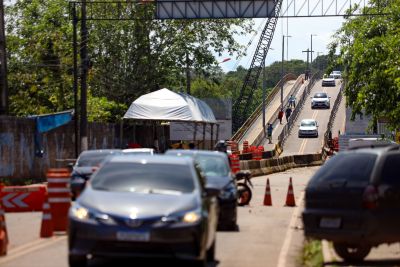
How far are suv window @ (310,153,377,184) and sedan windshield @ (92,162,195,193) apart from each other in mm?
2303

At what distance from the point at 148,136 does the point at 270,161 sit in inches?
364

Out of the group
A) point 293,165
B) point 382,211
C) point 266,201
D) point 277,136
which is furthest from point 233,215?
point 277,136

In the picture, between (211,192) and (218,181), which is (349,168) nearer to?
(211,192)

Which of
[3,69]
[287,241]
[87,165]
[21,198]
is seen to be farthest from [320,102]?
[287,241]

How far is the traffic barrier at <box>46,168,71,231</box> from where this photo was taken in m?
17.2

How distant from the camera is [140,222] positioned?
11.4m

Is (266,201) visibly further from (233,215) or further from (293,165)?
(293,165)

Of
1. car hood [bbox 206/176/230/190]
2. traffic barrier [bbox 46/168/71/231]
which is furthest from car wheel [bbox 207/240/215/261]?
car hood [bbox 206/176/230/190]

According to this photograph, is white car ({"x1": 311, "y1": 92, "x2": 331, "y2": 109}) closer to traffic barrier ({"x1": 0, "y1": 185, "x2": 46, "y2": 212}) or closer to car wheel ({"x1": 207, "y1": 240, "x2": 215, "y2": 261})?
traffic barrier ({"x1": 0, "y1": 185, "x2": 46, "y2": 212})

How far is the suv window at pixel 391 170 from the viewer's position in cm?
1372

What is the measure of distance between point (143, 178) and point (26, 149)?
26.4 metres

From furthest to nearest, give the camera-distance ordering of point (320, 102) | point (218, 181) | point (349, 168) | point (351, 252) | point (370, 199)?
1. point (320, 102)
2. point (218, 181)
3. point (351, 252)
4. point (349, 168)
5. point (370, 199)

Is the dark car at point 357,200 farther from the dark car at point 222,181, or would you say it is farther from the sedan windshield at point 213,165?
the sedan windshield at point 213,165

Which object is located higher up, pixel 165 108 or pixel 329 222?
pixel 165 108
